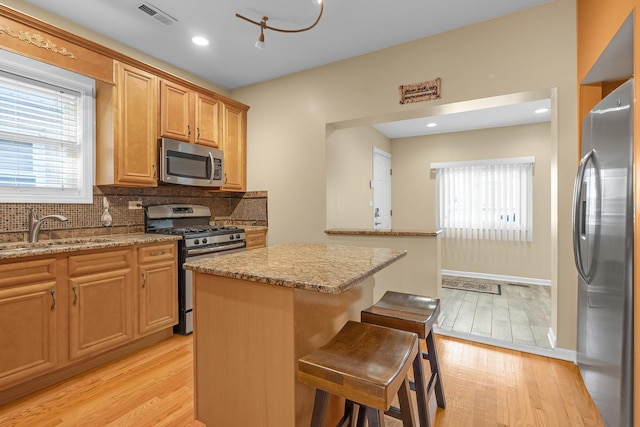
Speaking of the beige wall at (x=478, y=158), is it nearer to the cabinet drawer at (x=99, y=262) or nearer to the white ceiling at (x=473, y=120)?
the white ceiling at (x=473, y=120)

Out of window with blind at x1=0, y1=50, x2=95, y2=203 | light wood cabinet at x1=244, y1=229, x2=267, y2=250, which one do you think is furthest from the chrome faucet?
light wood cabinet at x1=244, y1=229, x2=267, y2=250

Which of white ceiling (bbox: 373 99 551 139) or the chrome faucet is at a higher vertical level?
white ceiling (bbox: 373 99 551 139)

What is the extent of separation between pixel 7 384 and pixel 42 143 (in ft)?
5.76

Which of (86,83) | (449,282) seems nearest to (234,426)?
(86,83)

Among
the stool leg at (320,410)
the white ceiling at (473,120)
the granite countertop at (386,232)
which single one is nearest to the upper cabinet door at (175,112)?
the granite countertop at (386,232)

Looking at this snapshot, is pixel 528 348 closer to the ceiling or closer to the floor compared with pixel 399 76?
closer to the floor

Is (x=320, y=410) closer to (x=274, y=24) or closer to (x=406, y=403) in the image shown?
(x=406, y=403)

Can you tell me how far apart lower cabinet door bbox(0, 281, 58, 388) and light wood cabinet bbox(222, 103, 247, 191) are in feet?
6.51

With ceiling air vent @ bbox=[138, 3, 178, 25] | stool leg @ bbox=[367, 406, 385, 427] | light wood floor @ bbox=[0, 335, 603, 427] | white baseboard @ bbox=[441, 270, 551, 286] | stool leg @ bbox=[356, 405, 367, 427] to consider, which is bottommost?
light wood floor @ bbox=[0, 335, 603, 427]

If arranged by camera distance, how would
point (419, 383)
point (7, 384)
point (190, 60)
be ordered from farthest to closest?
point (190, 60) < point (7, 384) < point (419, 383)

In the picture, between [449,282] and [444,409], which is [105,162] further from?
[449,282]

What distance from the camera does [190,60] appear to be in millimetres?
3211

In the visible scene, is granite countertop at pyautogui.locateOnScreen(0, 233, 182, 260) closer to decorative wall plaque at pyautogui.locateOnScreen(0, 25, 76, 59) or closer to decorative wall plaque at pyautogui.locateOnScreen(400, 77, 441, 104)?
decorative wall plaque at pyautogui.locateOnScreen(0, 25, 76, 59)

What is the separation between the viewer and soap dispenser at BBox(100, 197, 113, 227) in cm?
282
